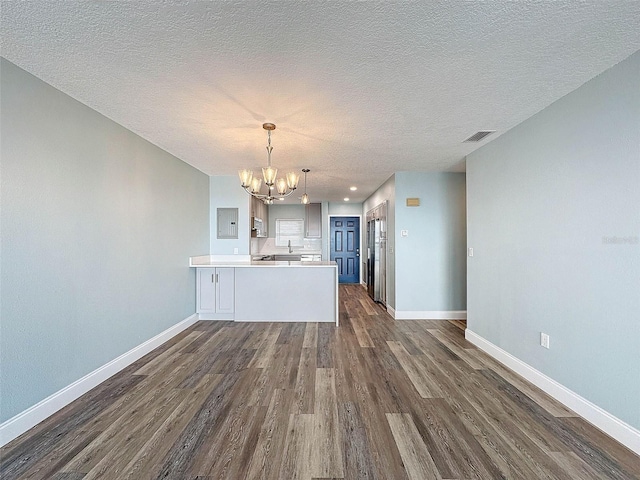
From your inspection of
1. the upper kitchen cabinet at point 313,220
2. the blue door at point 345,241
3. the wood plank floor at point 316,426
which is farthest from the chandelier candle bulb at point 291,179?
the blue door at point 345,241

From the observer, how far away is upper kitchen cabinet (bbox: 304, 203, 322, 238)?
8523mm

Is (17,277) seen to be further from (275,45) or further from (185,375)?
(275,45)

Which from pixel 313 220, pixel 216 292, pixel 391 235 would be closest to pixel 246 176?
pixel 216 292

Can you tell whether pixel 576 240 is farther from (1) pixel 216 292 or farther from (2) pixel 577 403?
(1) pixel 216 292

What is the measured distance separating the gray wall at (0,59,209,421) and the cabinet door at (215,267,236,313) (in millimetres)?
1108

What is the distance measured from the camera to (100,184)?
8.88 ft

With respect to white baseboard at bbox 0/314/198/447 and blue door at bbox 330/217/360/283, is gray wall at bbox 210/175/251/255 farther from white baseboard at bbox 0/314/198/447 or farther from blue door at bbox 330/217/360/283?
blue door at bbox 330/217/360/283

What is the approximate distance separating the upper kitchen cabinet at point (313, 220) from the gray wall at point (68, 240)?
5.06m

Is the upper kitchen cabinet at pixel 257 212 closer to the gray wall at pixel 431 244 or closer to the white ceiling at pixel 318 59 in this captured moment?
the gray wall at pixel 431 244

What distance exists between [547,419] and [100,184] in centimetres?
408

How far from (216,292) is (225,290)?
15 centimetres

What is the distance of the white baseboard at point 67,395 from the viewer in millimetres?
1928

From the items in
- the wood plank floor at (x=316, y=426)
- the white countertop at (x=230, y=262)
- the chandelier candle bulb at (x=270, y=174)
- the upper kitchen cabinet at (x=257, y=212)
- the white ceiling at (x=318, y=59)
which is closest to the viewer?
the white ceiling at (x=318, y=59)

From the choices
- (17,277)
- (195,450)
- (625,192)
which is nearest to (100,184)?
(17,277)
